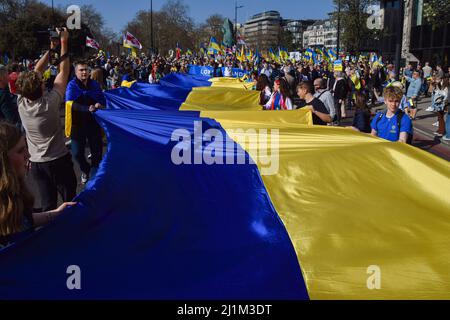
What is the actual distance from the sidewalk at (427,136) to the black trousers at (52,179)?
25.4 ft

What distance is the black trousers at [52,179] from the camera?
4762 mm

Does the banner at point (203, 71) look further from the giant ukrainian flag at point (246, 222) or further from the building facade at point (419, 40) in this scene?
the giant ukrainian flag at point (246, 222)

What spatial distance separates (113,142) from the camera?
4.47 meters

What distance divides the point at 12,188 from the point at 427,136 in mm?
12358

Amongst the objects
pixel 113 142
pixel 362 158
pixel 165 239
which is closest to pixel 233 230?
pixel 165 239

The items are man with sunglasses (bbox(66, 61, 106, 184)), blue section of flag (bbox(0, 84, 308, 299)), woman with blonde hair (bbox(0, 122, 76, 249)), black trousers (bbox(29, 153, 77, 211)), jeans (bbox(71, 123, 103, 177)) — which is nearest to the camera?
woman with blonde hair (bbox(0, 122, 76, 249))

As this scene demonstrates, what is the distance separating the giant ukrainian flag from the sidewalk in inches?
267

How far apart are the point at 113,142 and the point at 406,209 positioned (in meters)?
2.63

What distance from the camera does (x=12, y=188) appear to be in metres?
2.44

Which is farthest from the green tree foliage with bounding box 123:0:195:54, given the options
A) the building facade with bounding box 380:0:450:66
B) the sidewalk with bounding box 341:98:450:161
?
the sidewalk with bounding box 341:98:450:161

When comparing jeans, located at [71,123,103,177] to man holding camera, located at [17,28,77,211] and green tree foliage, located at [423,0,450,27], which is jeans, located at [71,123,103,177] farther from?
green tree foliage, located at [423,0,450,27]

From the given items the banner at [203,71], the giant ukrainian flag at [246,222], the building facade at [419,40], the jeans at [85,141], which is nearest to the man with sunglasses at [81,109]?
the jeans at [85,141]

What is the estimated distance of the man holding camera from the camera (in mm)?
4508

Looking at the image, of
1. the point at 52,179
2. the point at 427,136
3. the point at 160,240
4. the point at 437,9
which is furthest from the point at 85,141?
the point at 437,9
